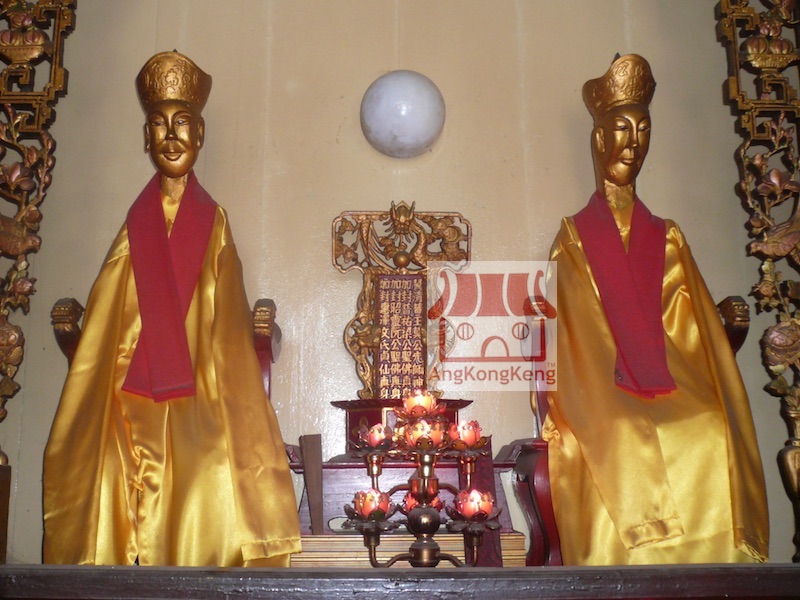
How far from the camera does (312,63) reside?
9.54ft

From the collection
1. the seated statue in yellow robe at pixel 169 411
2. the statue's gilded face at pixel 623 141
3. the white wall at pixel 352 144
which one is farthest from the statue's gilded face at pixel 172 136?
the statue's gilded face at pixel 623 141

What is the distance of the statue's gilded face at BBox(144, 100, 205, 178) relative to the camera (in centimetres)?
247

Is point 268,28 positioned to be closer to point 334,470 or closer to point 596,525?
point 334,470

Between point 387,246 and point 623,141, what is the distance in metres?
0.77

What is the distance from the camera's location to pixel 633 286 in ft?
7.83

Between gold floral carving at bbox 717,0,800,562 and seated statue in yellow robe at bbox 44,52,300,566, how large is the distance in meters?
1.40

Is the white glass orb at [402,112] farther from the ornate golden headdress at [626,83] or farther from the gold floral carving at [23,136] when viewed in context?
the gold floral carving at [23,136]

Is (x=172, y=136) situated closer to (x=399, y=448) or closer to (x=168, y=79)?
(x=168, y=79)

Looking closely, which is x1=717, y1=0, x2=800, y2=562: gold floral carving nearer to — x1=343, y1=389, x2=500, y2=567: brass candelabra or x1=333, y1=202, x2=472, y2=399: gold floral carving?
x1=333, y1=202, x2=472, y2=399: gold floral carving

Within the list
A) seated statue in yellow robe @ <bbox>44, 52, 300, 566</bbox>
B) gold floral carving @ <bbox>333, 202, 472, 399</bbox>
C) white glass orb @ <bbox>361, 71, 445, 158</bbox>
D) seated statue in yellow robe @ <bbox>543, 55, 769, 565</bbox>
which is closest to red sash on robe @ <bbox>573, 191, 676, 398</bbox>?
seated statue in yellow robe @ <bbox>543, 55, 769, 565</bbox>

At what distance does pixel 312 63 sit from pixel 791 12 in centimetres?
153

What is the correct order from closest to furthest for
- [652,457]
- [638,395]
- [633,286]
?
[652,457], [638,395], [633,286]

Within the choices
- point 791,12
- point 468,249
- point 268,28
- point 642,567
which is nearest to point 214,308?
point 468,249

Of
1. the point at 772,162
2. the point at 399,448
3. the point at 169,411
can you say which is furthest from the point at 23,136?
the point at 772,162
